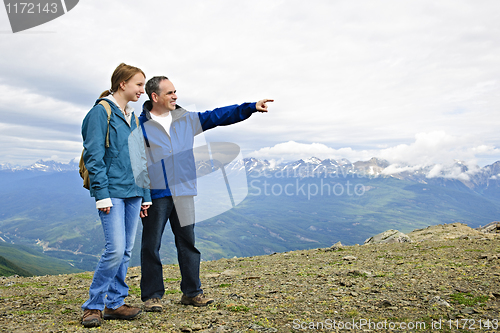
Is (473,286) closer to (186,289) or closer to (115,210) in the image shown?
(186,289)

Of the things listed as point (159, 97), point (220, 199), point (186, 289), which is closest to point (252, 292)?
point (186, 289)

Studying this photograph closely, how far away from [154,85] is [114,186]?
215cm

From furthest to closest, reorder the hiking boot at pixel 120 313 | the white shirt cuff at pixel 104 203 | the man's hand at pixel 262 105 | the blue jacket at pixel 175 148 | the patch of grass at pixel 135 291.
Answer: the patch of grass at pixel 135 291
the man's hand at pixel 262 105
the blue jacket at pixel 175 148
the hiking boot at pixel 120 313
the white shirt cuff at pixel 104 203

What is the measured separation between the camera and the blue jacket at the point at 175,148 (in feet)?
19.3

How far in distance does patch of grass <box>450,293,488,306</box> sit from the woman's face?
7.19m

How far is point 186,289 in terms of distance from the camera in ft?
21.5

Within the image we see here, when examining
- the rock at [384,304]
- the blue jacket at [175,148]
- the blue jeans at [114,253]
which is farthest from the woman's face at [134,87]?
the rock at [384,304]

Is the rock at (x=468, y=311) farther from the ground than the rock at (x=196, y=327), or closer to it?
closer to it

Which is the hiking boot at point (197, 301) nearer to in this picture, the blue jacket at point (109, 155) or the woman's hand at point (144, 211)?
the woman's hand at point (144, 211)

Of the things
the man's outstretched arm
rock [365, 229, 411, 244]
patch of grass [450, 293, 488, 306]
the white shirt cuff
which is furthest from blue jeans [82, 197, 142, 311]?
rock [365, 229, 411, 244]

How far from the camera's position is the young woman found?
15.8ft

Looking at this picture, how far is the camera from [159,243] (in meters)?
6.27

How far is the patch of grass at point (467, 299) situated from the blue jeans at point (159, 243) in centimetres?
524

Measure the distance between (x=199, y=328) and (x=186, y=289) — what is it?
4.99 ft
